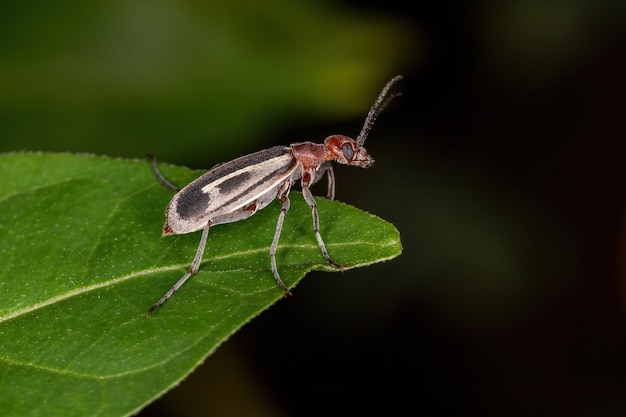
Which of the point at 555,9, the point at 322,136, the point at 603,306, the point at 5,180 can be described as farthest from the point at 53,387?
the point at 555,9

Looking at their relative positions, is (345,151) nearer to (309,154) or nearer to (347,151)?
(347,151)

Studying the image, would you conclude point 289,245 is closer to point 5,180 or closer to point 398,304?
point 5,180

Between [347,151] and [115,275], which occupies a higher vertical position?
[347,151]

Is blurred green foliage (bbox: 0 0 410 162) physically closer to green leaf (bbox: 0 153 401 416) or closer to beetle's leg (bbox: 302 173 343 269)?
beetle's leg (bbox: 302 173 343 269)

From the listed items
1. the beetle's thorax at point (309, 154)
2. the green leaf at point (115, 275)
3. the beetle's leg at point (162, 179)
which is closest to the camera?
the green leaf at point (115, 275)

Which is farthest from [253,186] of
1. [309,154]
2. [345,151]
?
[345,151]

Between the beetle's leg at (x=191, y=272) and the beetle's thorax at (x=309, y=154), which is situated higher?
the beetle's thorax at (x=309, y=154)

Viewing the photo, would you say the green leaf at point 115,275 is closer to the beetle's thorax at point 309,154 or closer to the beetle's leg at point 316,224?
the beetle's leg at point 316,224

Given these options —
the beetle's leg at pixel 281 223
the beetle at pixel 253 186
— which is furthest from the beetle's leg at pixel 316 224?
the beetle's leg at pixel 281 223

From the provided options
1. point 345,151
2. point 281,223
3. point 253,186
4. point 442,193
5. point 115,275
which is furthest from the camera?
point 442,193
